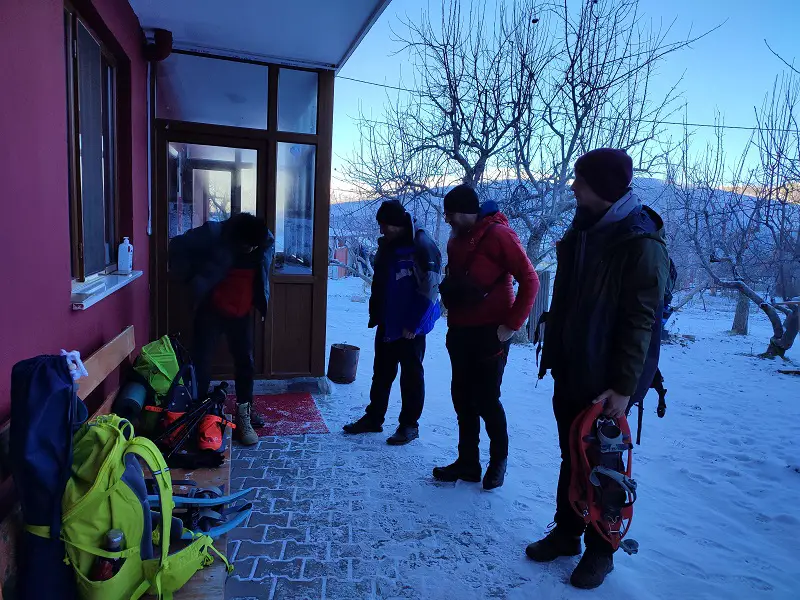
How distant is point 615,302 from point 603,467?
2.32 ft

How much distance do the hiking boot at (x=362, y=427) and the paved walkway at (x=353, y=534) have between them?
34 cm

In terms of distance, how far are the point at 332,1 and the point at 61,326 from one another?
8.76 feet

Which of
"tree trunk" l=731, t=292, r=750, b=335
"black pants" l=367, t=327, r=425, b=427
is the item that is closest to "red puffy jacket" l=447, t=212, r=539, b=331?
"black pants" l=367, t=327, r=425, b=427

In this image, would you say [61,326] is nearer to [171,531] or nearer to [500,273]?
[171,531]

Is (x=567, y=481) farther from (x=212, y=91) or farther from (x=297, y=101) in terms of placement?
(x=212, y=91)

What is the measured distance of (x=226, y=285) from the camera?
377cm

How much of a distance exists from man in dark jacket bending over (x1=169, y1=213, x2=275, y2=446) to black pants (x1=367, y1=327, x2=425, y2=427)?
3.06 feet

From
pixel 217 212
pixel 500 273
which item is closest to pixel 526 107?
pixel 217 212

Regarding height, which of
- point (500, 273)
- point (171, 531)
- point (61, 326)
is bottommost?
point (171, 531)

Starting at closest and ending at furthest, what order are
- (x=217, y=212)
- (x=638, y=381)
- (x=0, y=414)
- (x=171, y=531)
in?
(x=0, y=414) → (x=171, y=531) → (x=638, y=381) → (x=217, y=212)

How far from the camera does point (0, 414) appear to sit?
1.70 metres

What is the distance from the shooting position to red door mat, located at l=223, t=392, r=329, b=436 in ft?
13.6

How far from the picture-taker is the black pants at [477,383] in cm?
312

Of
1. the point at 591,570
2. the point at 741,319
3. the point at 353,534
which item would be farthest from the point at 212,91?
the point at 741,319
